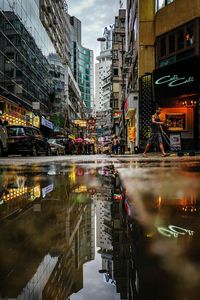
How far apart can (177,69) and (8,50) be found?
843 inches

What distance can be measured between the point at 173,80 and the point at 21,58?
80.6ft

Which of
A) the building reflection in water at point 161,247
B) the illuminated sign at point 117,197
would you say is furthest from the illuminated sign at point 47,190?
the building reflection in water at point 161,247

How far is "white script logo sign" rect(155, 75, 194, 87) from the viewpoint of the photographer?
1927cm

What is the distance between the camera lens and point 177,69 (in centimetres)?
1955

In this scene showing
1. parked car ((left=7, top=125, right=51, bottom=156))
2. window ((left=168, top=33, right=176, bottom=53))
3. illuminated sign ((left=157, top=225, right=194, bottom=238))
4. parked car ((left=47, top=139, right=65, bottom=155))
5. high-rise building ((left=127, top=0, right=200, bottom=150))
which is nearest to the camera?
illuminated sign ((left=157, top=225, right=194, bottom=238))

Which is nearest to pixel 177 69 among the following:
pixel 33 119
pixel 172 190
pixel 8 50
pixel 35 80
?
pixel 172 190

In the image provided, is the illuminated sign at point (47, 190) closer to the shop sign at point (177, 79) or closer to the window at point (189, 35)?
the shop sign at point (177, 79)

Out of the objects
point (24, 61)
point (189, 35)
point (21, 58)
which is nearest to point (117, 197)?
point (189, 35)

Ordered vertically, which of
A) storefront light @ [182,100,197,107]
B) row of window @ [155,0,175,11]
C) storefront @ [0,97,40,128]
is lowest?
storefront light @ [182,100,197,107]

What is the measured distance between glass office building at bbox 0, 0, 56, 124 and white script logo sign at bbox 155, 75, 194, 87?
12200 millimetres

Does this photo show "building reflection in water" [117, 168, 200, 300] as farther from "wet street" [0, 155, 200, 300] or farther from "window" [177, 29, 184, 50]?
"window" [177, 29, 184, 50]

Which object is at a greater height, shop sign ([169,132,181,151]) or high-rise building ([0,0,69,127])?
high-rise building ([0,0,69,127])

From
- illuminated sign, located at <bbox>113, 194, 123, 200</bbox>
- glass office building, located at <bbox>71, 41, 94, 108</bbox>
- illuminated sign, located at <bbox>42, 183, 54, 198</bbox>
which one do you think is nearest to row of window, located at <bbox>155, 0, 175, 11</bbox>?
illuminated sign, located at <bbox>42, 183, 54, 198</bbox>

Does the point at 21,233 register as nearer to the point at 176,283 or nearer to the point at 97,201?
the point at 176,283
